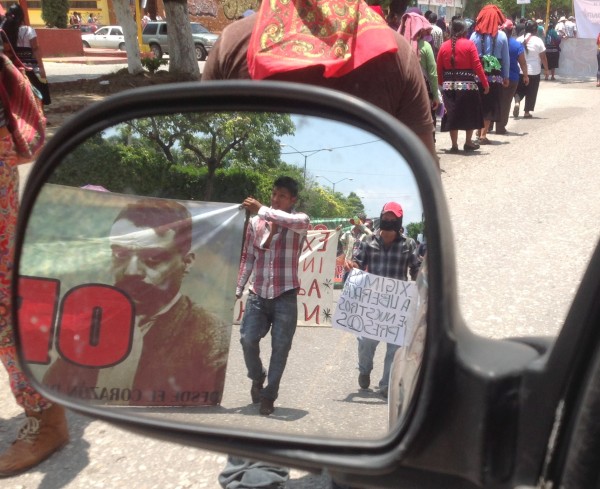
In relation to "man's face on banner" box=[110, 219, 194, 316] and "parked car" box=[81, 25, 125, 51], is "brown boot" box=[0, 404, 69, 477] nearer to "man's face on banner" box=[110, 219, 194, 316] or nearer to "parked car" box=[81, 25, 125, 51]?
"man's face on banner" box=[110, 219, 194, 316]

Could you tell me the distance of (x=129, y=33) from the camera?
732 inches

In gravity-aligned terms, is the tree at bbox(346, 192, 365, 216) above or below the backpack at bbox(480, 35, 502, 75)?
above

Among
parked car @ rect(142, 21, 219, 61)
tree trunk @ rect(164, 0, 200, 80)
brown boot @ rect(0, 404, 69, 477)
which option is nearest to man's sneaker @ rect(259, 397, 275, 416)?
brown boot @ rect(0, 404, 69, 477)

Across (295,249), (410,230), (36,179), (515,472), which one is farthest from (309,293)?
(36,179)

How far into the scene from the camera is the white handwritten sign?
3.52 ft

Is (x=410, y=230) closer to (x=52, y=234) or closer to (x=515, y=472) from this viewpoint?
(x=515, y=472)

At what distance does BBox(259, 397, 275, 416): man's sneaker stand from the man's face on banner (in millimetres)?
219

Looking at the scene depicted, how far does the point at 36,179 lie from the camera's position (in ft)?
4.21

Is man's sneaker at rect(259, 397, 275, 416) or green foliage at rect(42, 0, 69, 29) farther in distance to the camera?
green foliage at rect(42, 0, 69, 29)

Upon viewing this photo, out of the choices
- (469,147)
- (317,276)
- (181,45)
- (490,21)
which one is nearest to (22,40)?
(469,147)

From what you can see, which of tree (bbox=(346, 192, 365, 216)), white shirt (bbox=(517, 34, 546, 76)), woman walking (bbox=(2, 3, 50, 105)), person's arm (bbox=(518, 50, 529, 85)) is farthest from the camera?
white shirt (bbox=(517, 34, 546, 76))

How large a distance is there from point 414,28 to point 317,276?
748 cm

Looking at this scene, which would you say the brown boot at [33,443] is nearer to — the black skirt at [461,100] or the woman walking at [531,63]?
the black skirt at [461,100]

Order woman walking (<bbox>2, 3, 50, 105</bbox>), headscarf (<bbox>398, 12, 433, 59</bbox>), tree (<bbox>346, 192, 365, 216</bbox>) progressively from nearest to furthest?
tree (<bbox>346, 192, 365, 216</bbox>), headscarf (<bbox>398, 12, 433, 59</bbox>), woman walking (<bbox>2, 3, 50, 105</bbox>)
